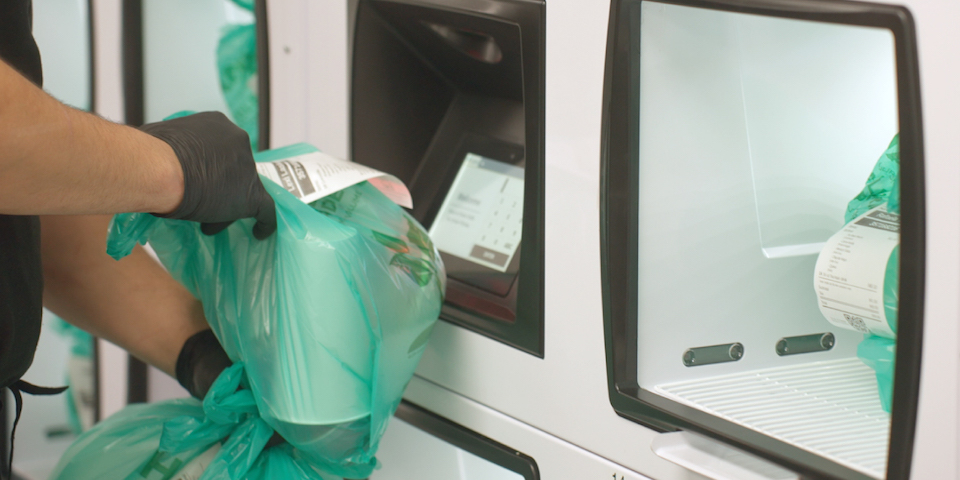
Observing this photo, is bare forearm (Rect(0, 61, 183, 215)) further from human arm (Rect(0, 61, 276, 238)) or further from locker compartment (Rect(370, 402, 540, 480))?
locker compartment (Rect(370, 402, 540, 480))

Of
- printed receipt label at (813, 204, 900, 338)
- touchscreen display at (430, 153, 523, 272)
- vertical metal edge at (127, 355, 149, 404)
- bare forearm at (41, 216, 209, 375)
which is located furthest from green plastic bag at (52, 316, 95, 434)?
printed receipt label at (813, 204, 900, 338)

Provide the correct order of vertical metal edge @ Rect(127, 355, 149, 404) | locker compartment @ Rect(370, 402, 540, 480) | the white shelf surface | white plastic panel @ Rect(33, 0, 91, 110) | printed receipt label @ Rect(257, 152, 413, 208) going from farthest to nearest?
vertical metal edge @ Rect(127, 355, 149, 404)
white plastic panel @ Rect(33, 0, 91, 110)
locker compartment @ Rect(370, 402, 540, 480)
printed receipt label @ Rect(257, 152, 413, 208)
the white shelf surface

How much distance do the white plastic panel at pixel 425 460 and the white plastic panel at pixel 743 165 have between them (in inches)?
14.0

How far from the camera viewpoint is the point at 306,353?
0.84m

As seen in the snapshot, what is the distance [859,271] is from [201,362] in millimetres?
852

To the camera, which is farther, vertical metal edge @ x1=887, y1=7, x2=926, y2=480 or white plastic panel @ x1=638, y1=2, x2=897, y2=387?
white plastic panel @ x1=638, y1=2, x2=897, y2=387

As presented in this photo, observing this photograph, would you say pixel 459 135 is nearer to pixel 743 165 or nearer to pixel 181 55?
pixel 743 165

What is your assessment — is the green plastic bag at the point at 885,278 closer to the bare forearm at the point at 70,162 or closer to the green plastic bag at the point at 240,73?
the bare forearm at the point at 70,162

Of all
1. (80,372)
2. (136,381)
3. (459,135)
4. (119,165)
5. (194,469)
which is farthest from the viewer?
(80,372)

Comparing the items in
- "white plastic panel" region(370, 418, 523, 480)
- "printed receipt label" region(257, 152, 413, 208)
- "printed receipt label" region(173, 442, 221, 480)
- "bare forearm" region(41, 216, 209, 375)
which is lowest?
"white plastic panel" region(370, 418, 523, 480)

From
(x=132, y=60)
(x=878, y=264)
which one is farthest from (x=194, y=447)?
(x=132, y=60)

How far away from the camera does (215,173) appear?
770 mm

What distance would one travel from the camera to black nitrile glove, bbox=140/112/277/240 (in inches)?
29.8

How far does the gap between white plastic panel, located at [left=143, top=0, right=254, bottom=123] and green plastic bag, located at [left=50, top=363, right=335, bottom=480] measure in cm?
87
